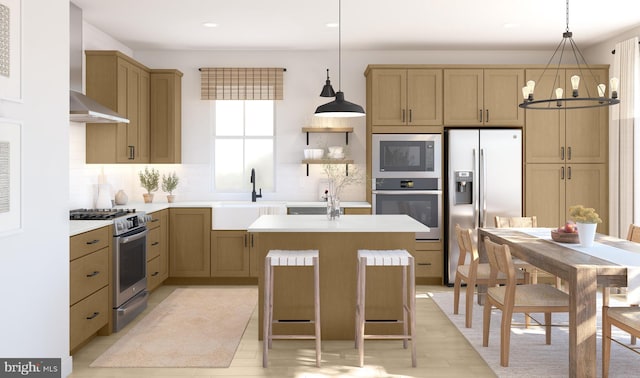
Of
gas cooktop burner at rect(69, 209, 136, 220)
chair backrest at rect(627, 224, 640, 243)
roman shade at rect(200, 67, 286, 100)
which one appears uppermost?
roman shade at rect(200, 67, 286, 100)

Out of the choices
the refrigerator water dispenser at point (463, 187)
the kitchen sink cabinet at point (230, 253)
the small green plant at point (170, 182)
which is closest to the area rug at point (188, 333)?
the kitchen sink cabinet at point (230, 253)

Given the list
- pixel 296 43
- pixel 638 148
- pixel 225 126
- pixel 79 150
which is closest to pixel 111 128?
pixel 79 150

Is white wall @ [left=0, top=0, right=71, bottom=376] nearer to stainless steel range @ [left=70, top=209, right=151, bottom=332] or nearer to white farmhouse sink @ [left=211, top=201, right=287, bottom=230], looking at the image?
stainless steel range @ [left=70, top=209, right=151, bottom=332]

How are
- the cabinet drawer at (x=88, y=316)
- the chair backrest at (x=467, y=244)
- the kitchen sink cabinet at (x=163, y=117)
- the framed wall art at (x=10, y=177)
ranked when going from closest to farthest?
the framed wall art at (x=10, y=177), the cabinet drawer at (x=88, y=316), the chair backrest at (x=467, y=244), the kitchen sink cabinet at (x=163, y=117)

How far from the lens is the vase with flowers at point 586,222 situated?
3.81 metres

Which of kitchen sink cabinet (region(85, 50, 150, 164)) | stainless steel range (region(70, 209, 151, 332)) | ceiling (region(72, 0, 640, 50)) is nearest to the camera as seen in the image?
stainless steel range (region(70, 209, 151, 332))

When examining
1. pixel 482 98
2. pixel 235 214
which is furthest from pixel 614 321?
pixel 235 214

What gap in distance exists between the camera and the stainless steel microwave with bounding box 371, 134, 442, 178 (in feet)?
19.5

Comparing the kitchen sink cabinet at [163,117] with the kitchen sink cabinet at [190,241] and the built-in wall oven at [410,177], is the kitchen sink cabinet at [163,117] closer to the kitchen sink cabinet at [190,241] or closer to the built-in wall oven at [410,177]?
the kitchen sink cabinet at [190,241]

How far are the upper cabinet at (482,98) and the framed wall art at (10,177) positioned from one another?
4.49 m

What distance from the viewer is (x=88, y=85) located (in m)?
5.18

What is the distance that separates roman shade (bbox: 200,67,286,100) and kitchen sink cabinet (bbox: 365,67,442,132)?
4.35ft

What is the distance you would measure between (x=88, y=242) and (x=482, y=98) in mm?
4446

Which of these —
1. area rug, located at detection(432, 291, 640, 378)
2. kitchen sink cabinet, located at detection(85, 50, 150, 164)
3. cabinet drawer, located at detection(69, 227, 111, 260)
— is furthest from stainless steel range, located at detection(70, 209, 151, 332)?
area rug, located at detection(432, 291, 640, 378)
